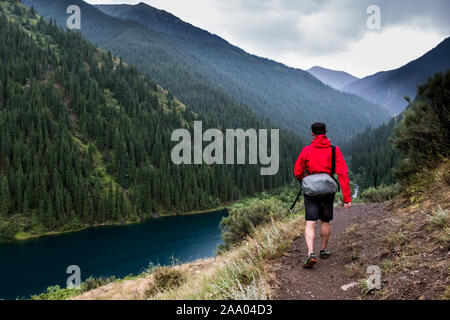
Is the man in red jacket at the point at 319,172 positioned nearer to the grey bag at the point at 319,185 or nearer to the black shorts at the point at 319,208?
the black shorts at the point at 319,208

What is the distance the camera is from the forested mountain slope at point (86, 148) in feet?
240

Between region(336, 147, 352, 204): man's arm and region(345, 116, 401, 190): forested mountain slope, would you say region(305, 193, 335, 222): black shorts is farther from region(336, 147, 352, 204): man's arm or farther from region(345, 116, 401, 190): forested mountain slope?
region(345, 116, 401, 190): forested mountain slope

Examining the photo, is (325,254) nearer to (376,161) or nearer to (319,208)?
(319,208)

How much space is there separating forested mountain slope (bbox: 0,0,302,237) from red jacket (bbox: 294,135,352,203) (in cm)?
7562

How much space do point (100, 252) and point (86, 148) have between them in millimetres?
53931

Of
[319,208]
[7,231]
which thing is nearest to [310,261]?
[319,208]

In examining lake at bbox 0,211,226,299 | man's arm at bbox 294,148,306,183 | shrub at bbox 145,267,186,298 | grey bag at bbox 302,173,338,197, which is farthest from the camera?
lake at bbox 0,211,226,299

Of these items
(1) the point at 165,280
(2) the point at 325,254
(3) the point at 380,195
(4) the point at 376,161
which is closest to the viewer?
(2) the point at 325,254

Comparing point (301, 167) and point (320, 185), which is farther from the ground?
point (301, 167)

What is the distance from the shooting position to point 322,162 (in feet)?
18.3

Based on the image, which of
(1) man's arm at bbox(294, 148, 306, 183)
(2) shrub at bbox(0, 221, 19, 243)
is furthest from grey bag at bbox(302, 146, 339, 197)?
(2) shrub at bbox(0, 221, 19, 243)

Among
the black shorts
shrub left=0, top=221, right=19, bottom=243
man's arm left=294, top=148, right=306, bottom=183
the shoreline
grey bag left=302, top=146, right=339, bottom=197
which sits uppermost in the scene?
man's arm left=294, top=148, right=306, bottom=183

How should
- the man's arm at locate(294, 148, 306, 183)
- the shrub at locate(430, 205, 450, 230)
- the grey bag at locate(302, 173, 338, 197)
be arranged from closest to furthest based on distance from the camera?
1. the shrub at locate(430, 205, 450, 230)
2. the grey bag at locate(302, 173, 338, 197)
3. the man's arm at locate(294, 148, 306, 183)

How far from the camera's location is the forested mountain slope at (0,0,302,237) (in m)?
73.0
